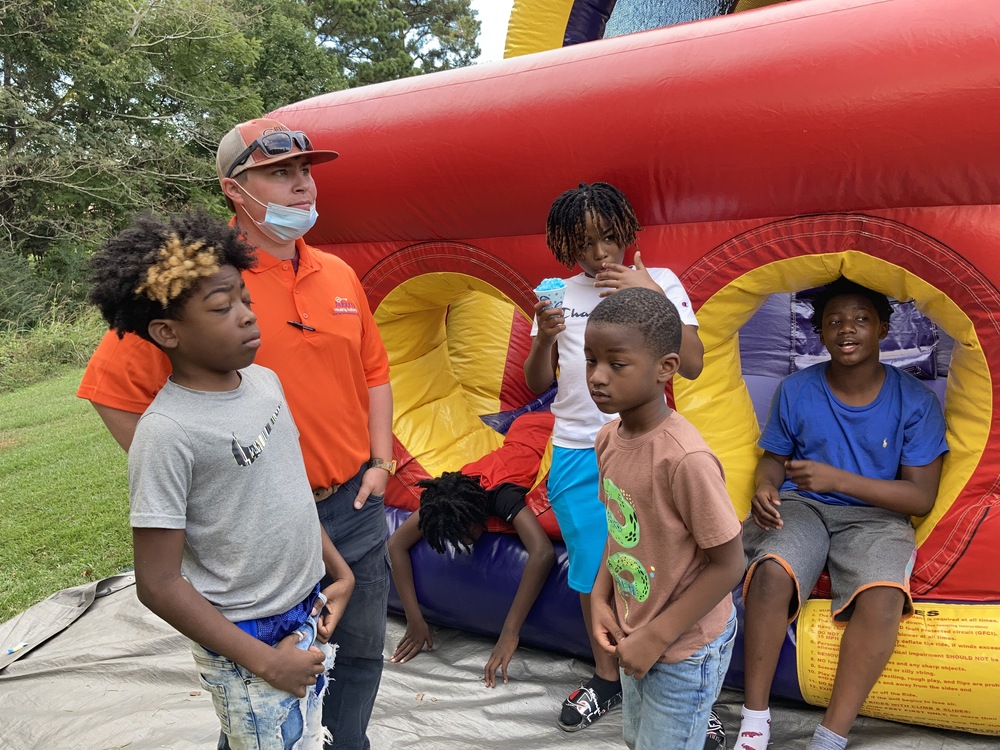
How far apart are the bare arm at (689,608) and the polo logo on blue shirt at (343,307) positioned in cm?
100

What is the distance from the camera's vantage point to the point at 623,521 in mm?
1638

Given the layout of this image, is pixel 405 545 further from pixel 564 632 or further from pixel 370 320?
pixel 370 320

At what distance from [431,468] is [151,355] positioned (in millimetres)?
1817

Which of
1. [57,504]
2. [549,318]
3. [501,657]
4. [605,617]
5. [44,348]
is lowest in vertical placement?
[57,504]

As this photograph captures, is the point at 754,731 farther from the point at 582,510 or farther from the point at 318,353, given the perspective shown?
the point at 318,353

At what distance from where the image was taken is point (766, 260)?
2451 millimetres

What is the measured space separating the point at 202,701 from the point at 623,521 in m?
1.79

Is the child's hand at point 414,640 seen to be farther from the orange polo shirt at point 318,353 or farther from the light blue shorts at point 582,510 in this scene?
the orange polo shirt at point 318,353

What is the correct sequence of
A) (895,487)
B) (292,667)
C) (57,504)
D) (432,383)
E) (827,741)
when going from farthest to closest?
(57,504) → (432,383) → (895,487) → (827,741) → (292,667)

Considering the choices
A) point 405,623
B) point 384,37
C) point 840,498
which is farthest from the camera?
point 384,37

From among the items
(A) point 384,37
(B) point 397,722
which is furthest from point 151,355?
(A) point 384,37

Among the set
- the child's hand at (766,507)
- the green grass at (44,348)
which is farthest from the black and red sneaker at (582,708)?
the green grass at (44,348)

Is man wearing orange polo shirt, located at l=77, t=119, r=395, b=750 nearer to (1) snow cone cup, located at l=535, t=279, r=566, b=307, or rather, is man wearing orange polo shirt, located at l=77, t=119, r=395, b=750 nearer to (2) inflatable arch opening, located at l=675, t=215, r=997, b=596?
(1) snow cone cup, located at l=535, t=279, r=566, b=307

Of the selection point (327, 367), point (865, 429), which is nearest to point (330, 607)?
point (327, 367)
